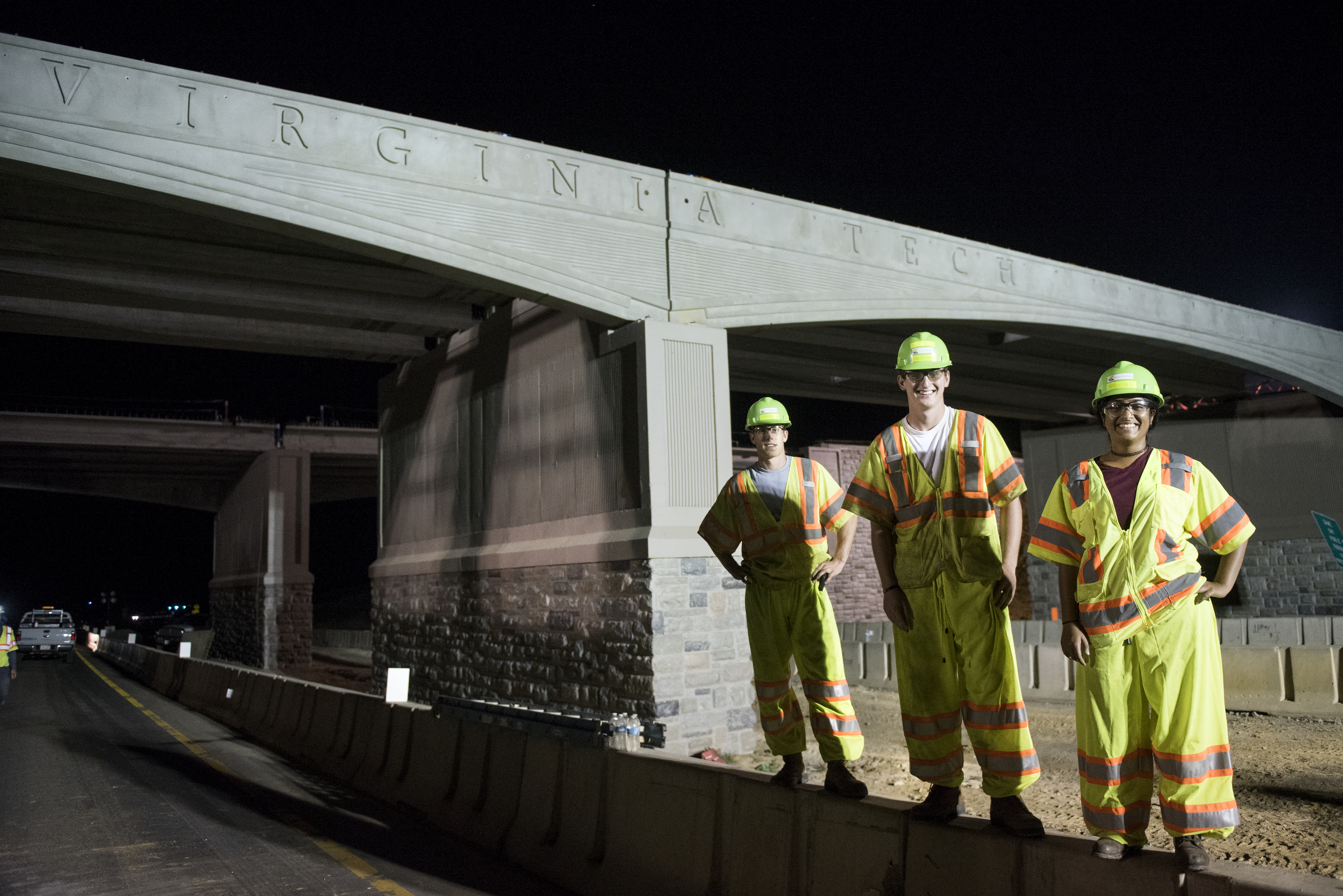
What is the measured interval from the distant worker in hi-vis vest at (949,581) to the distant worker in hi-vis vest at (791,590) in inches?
21.6

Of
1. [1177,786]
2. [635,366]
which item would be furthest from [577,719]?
[635,366]

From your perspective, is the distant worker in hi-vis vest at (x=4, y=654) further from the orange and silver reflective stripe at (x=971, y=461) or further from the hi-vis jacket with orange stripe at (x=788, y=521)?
the orange and silver reflective stripe at (x=971, y=461)

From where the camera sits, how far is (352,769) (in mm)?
10289

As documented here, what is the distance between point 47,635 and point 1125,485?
1641 inches

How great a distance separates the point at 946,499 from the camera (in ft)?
13.9

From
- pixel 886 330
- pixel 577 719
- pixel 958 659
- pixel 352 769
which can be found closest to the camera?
pixel 958 659

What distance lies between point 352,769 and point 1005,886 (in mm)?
8218

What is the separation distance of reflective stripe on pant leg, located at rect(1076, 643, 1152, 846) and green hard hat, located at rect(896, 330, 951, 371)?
1.39 meters

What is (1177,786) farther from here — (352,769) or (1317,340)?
(1317,340)

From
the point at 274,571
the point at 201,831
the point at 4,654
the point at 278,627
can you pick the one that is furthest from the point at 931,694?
the point at 274,571

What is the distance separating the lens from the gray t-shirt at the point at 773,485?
548 centimetres

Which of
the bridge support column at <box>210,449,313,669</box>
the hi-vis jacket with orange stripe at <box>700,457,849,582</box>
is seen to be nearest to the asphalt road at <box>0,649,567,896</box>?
the hi-vis jacket with orange stripe at <box>700,457,849,582</box>

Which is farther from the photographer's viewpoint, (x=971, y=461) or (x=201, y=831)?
(x=201, y=831)

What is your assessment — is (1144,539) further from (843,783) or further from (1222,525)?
(843,783)
